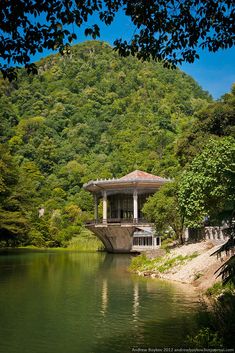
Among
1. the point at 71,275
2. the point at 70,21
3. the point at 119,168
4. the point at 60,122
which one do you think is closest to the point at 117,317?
the point at 70,21

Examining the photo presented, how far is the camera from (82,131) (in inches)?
3671

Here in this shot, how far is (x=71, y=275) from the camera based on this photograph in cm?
2025

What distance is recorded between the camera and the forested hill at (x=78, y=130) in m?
53.7

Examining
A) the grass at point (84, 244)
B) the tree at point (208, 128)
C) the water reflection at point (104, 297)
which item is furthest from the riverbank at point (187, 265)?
the grass at point (84, 244)

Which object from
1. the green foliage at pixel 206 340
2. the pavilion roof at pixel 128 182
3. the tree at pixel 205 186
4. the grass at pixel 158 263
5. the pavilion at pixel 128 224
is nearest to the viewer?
the green foliage at pixel 206 340

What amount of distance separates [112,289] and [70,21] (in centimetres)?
1102

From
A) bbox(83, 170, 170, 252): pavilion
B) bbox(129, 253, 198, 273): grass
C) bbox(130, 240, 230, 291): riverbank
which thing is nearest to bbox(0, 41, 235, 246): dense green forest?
bbox(83, 170, 170, 252): pavilion

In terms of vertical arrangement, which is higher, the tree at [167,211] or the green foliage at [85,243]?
the tree at [167,211]

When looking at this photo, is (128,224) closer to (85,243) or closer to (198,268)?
(85,243)

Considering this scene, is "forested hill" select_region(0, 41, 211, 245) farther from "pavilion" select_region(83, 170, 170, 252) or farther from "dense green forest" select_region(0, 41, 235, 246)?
"pavilion" select_region(83, 170, 170, 252)

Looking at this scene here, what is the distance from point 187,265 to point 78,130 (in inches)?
3035

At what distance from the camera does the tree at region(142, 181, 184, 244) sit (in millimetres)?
28656

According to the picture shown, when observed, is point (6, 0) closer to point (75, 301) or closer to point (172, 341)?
point (172, 341)

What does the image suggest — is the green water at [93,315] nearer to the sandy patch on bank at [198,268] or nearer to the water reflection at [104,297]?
the water reflection at [104,297]
